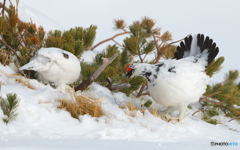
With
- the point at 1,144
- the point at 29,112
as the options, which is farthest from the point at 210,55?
the point at 1,144

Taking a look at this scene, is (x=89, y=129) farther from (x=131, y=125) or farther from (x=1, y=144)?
(x=1, y=144)

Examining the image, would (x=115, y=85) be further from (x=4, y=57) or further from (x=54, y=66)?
(x=4, y=57)

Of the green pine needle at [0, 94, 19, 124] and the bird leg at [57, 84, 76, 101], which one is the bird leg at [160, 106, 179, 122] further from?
the green pine needle at [0, 94, 19, 124]

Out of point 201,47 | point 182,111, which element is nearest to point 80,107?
point 182,111

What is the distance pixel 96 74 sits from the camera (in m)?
3.71

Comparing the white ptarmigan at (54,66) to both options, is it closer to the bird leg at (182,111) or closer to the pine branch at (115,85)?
the pine branch at (115,85)

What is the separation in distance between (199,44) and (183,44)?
0.19 metres

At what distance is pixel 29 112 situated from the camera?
2801 millimetres

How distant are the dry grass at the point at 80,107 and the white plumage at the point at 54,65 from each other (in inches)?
15.2

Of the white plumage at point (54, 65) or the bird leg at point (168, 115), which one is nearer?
the white plumage at point (54, 65)

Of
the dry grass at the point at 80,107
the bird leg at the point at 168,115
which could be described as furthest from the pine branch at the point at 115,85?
the dry grass at the point at 80,107

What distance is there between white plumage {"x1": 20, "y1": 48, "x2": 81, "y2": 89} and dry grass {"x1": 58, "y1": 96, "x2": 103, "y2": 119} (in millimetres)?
387

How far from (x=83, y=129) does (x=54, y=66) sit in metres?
0.91

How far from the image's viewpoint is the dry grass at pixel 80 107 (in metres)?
3.03
